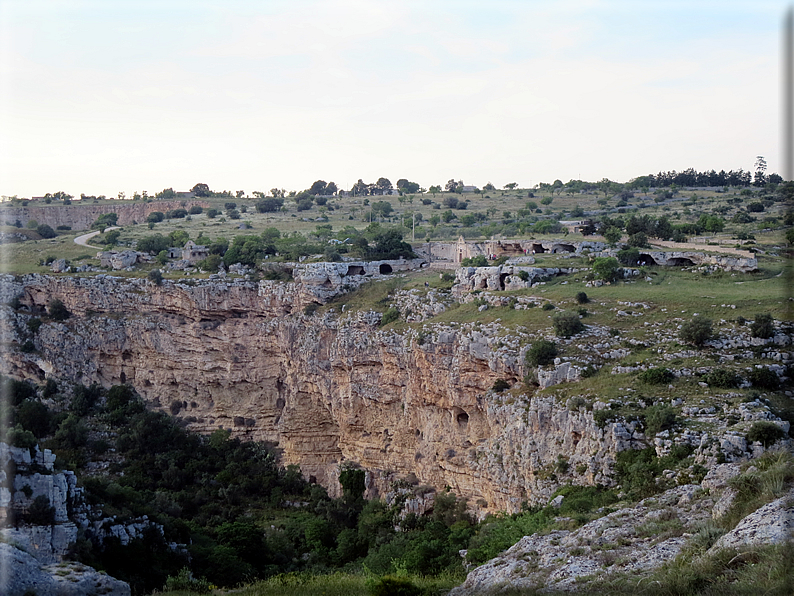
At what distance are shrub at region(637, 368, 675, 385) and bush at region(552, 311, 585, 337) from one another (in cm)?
409

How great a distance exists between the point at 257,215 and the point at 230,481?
42.1 metres

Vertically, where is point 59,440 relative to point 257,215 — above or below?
below

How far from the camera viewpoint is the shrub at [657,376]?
23.3m

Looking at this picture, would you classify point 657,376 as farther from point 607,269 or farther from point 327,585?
point 327,585

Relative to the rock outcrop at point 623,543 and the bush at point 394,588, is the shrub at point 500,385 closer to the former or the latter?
the rock outcrop at point 623,543

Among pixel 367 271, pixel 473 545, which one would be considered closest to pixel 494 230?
pixel 367 271

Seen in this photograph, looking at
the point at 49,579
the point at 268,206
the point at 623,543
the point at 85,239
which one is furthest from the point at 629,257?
the point at 268,206

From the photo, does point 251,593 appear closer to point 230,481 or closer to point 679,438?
point 679,438

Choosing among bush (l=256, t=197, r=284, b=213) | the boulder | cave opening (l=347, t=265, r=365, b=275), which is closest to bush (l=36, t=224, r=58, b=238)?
bush (l=256, t=197, r=284, b=213)

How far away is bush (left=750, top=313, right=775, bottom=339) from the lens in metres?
24.1

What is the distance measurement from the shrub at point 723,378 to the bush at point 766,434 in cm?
332

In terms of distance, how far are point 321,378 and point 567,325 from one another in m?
14.9

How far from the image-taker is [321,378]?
37781 millimetres

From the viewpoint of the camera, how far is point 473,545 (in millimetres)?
22703
